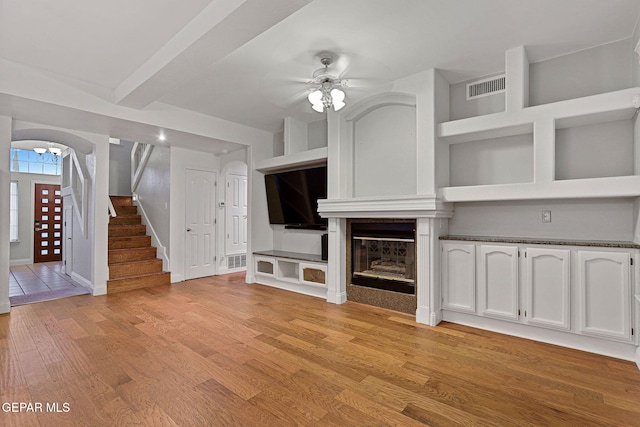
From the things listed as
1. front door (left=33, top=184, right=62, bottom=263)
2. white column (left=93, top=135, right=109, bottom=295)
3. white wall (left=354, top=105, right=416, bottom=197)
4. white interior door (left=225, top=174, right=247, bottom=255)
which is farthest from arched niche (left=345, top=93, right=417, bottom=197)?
front door (left=33, top=184, right=62, bottom=263)

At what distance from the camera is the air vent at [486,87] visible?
341 cm

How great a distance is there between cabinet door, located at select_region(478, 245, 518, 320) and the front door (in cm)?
954

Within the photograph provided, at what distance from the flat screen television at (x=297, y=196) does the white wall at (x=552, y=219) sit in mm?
1917

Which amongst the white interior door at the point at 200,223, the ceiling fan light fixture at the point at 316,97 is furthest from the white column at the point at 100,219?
the ceiling fan light fixture at the point at 316,97

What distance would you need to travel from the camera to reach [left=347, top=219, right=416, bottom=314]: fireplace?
12.1 ft

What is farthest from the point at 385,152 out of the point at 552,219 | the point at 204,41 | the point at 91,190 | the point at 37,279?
the point at 37,279

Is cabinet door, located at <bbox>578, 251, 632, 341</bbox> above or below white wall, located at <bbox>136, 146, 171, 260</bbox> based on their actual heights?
below

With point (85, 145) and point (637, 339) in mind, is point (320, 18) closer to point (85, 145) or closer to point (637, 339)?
point (637, 339)

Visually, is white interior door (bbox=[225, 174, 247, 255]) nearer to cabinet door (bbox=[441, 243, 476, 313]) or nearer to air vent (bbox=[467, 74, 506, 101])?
cabinet door (bbox=[441, 243, 476, 313])

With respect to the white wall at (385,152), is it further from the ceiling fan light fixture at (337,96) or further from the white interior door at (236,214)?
the white interior door at (236,214)

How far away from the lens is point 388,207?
356cm

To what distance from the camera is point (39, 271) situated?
6508 mm

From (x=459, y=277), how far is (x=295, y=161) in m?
2.80

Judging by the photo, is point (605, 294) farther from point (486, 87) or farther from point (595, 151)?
point (486, 87)
